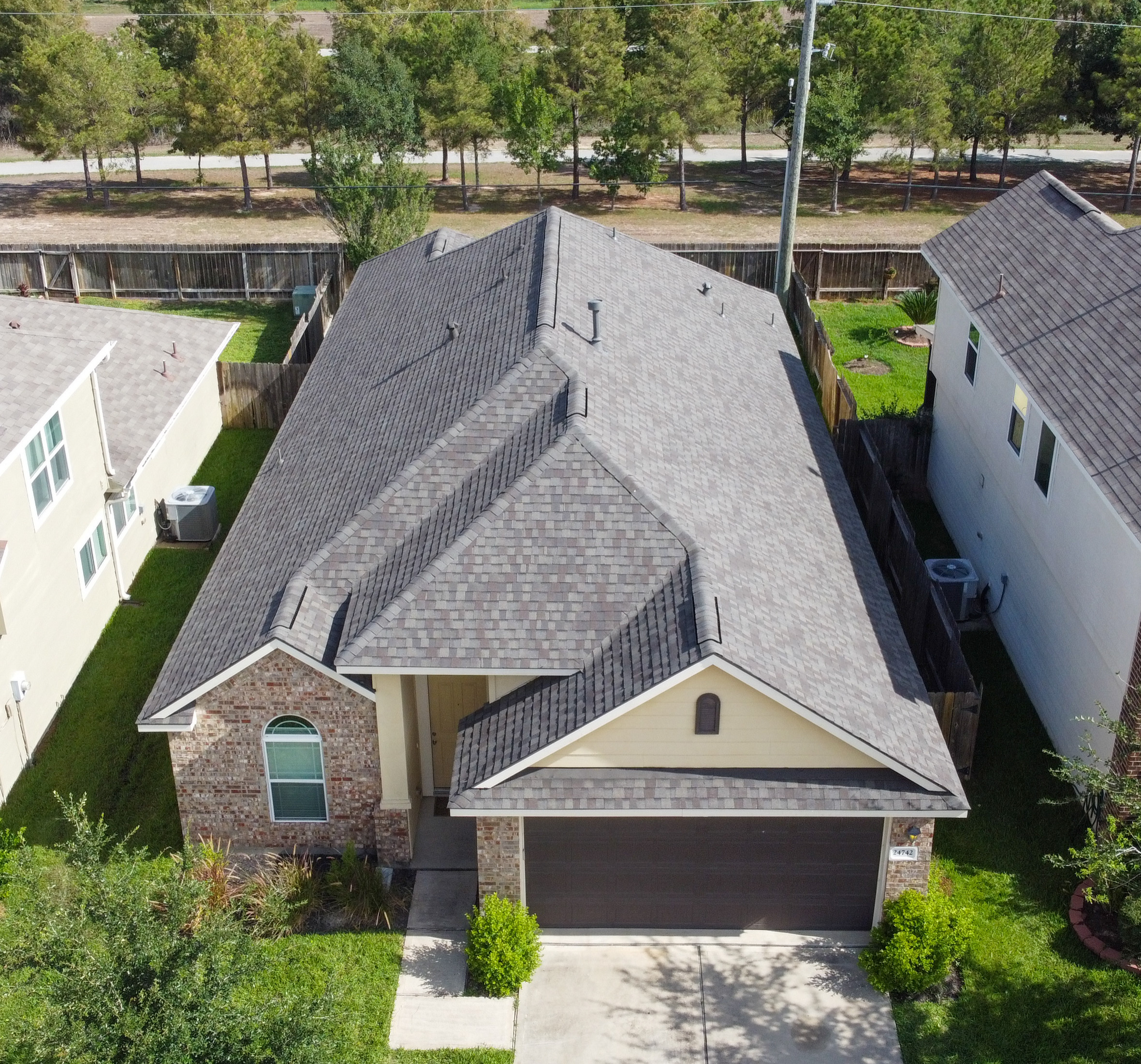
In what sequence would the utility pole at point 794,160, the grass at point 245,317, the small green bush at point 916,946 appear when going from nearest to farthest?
the small green bush at point 916,946 < the utility pole at point 794,160 < the grass at point 245,317

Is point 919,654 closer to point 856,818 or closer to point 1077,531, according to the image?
point 1077,531

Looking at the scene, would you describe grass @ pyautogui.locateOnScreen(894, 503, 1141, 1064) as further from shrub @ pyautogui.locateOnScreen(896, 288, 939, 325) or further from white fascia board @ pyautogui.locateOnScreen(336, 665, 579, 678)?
shrub @ pyautogui.locateOnScreen(896, 288, 939, 325)

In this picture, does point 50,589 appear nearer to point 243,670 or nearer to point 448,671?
point 243,670

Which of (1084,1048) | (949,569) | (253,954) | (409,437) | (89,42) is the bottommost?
(1084,1048)

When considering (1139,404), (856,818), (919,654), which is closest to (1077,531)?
(1139,404)

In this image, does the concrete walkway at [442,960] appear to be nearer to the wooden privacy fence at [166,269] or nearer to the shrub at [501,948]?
the shrub at [501,948]

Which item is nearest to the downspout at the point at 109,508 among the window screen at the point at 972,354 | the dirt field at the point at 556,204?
the window screen at the point at 972,354
